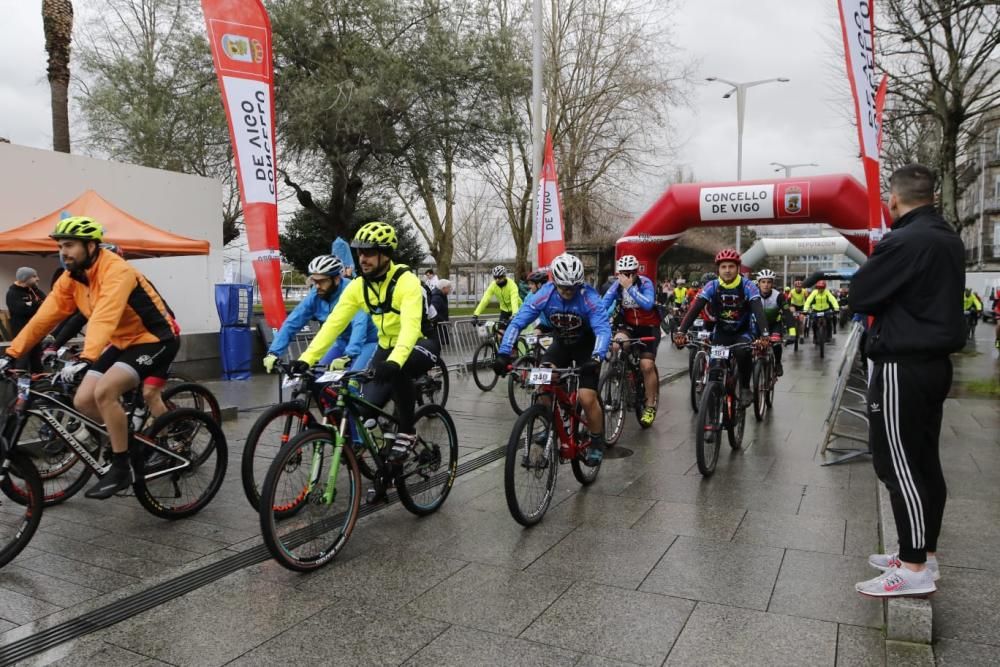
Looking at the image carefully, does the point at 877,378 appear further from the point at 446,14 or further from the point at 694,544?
the point at 446,14

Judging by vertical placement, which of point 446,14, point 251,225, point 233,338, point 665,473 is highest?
point 446,14

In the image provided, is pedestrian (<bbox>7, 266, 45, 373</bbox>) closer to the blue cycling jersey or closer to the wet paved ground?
the wet paved ground

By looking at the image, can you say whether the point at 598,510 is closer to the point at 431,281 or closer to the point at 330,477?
the point at 330,477

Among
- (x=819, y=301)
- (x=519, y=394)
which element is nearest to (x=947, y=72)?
(x=819, y=301)

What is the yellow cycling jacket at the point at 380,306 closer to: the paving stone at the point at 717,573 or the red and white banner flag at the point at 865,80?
the paving stone at the point at 717,573

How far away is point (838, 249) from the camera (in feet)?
83.9

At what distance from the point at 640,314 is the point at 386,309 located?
4.34 m

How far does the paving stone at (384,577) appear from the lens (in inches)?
147

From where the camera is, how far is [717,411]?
6395mm

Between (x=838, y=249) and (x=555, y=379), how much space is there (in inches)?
923

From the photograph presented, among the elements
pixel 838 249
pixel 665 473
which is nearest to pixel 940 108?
pixel 838 249

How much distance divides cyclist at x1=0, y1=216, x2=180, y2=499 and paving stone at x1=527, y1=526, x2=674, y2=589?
8.58 ft

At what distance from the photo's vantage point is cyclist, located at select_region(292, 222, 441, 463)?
4.70 meters

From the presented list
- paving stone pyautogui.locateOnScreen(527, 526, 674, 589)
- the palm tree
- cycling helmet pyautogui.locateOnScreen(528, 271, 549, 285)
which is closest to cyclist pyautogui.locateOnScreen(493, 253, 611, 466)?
paving stone pyautogui.locateOnScreen(527, 526, 674, 589)
